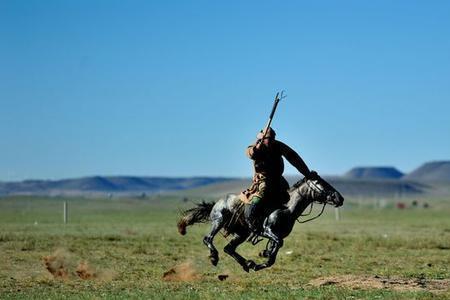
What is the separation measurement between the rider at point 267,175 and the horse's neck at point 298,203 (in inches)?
8.4

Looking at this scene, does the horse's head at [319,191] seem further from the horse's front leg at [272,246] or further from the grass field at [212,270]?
the grass field at [212,270]

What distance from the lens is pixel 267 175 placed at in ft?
63.6

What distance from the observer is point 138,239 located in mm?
38562

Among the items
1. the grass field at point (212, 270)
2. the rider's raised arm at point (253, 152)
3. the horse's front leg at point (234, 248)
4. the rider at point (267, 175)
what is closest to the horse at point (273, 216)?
the horse's front leg at point (234, 248)

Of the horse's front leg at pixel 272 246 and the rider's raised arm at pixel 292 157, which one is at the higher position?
the rider's raised arm at pixel 292 157

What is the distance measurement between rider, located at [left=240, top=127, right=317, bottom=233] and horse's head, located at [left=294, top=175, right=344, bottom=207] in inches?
6.0

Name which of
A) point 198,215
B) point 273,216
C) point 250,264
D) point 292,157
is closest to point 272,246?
point 273,216

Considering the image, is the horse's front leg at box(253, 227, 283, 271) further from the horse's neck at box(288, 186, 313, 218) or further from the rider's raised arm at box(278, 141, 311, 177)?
the rider's raised arm at box(278, 141, 311, 177)

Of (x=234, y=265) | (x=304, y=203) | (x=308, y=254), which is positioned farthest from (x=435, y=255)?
(x=304, y=203)

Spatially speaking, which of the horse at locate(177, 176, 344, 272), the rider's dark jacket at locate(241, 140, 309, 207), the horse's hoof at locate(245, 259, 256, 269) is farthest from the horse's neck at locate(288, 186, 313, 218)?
the horse's hoof at locate(245, 259, 256, 269)

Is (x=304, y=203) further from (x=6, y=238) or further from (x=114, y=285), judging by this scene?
(x=6, y=238)

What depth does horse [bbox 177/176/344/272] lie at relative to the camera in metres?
19.2

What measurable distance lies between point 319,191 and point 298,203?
464mm

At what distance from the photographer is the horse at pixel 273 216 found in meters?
19.2
